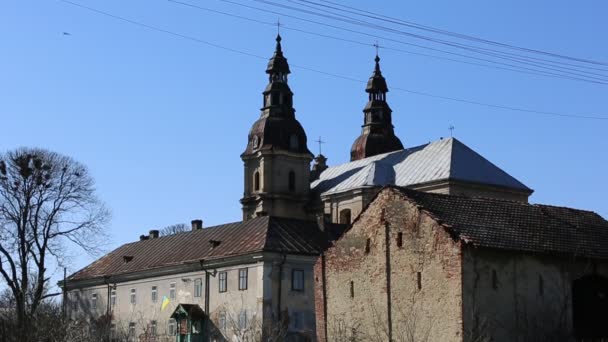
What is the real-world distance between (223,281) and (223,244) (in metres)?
2.71

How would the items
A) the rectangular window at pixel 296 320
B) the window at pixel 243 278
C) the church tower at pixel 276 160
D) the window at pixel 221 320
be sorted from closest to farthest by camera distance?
the rectangular window at pixel 296 320 → the window at pixel 243 278 → the window at pixel 221 320 → the church tower at pixel 276 160

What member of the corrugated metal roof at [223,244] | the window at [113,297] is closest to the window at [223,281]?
the corrugated metal roof at [223,244]

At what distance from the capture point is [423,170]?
63.3 m

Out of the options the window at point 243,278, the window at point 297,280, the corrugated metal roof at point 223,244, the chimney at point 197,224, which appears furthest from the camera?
the chimney at point 197,224

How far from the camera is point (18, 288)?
46500mm

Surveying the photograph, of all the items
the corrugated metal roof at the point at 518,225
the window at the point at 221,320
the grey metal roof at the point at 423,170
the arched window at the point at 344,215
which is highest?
the grey metal roof at the point at 423,170

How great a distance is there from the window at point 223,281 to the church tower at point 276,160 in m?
21.0

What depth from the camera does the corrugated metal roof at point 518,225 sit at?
30312 millimetres

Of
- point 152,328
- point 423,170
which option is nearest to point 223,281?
point 152,328

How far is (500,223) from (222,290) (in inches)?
797

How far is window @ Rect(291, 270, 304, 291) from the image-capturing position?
4756cm

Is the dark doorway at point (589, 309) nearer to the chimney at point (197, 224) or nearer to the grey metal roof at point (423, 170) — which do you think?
the grey metal roof at point (423, 170)

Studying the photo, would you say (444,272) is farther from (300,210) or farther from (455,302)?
(300,210)

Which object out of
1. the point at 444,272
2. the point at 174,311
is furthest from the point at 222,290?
the point at 444,272
